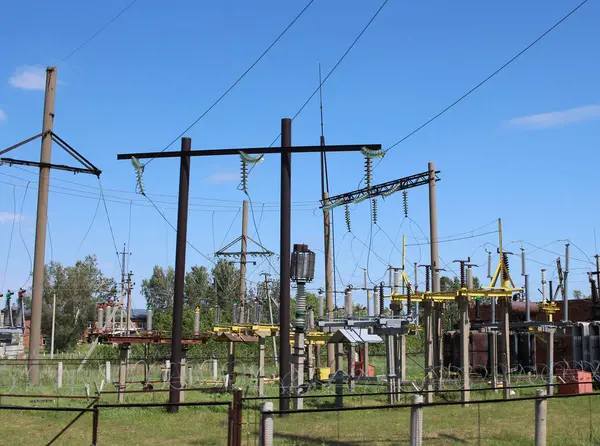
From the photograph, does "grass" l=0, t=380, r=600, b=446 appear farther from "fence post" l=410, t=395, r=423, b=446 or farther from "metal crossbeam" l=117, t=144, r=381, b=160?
"metal crossbeam" l=117, t=144, r=381, b=160

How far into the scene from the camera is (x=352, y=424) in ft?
53.7

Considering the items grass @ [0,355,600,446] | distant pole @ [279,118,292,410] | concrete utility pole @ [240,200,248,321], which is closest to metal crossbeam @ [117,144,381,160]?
distant pole @ [279,118,292,410]

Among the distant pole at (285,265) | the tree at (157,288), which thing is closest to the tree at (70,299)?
the tree at (157,288)

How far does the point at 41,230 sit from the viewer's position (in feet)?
93.3

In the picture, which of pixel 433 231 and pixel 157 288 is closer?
pixel 433 231

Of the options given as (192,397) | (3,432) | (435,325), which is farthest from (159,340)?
(435,325)

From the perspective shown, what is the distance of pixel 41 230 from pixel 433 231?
14.8 m

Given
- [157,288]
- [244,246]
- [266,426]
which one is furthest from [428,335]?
[157,288]

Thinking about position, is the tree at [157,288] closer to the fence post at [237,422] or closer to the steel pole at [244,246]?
the steel pole at [244,246]

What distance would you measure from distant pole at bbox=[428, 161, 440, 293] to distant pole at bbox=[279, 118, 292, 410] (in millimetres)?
7958

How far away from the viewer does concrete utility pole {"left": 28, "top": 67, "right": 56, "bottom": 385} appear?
2739 cm

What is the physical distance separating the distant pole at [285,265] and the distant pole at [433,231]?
26.1 feet

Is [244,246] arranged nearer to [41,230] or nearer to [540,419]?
[41,230]

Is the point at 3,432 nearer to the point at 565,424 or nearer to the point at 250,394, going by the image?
the point at 250,394
